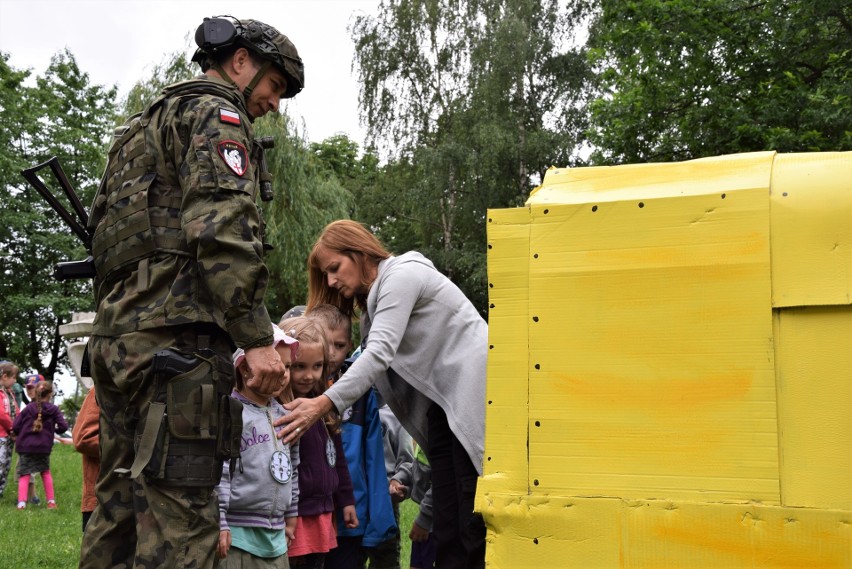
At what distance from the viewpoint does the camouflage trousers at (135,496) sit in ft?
10.1

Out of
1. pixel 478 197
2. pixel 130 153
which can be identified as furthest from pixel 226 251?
pixel 478 197

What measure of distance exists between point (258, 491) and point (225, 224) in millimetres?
1229

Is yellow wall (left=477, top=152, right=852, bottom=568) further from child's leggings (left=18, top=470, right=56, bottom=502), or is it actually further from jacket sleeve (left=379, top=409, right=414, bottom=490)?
child's leggings (left=18, top=470, right=56, bottom=502)

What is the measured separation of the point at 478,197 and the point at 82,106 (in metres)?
18.6

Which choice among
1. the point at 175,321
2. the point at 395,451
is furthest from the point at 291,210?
the point at 175,321

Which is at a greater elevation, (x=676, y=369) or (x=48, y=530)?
(x=676, y=369)

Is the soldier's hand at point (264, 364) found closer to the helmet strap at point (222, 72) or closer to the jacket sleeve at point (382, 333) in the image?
the jacket sleeve at point (382, 333)

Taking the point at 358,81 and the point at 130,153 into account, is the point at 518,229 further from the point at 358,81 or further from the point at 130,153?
the point at 358,81

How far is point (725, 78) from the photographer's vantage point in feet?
64.4

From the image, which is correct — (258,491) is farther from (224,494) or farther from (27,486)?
(27,486)

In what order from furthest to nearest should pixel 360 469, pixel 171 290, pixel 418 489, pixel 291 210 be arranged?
pixel 291 210 < pixel 418 489 < pixel 360 469 < pixel 171 290

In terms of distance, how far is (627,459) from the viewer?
2375mm

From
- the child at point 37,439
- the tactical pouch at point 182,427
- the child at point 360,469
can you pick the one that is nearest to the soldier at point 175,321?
the tactical pouch at point 182,427

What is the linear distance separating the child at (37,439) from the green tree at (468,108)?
1915 cm
